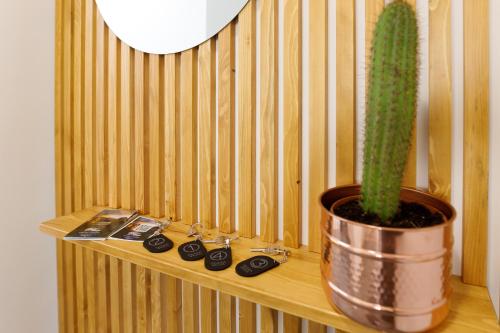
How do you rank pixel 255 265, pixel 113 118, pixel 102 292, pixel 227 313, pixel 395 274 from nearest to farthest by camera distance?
pixel 395 274, pixel 255 265, pixel 227 313, pixel 113 118, pixel 102 292

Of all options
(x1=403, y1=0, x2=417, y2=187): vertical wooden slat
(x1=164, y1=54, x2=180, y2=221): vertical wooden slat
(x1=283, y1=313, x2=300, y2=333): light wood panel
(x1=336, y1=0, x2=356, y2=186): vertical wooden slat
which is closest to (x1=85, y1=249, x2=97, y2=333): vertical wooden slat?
(x1=164, y1=54, x2=180, y2=221): vertical wooden slat

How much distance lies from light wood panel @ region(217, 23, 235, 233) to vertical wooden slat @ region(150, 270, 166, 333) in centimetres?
35

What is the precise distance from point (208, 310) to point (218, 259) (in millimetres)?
305

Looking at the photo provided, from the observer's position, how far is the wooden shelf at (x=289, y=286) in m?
0.61

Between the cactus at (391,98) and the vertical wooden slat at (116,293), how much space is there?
1.05m

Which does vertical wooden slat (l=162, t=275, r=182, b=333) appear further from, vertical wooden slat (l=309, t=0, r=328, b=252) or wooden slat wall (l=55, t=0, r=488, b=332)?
vertical wooden slat (l=309, t=0, r=328, b=252)

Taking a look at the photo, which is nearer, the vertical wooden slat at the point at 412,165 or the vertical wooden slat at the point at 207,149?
the vertical wooden slat at the point at 412,165

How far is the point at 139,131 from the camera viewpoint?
1.17 m

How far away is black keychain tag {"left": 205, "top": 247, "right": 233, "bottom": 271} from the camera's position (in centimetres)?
81

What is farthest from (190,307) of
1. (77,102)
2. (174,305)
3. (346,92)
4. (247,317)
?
(77,102)

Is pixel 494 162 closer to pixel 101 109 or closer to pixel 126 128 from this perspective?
pixel 126 128

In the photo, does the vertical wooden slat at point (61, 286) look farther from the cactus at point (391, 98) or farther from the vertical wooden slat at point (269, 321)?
the cactus at point (391, 98)

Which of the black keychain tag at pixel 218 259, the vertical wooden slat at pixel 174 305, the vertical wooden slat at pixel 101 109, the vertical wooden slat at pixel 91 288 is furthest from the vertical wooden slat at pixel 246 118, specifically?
the vertical wooden slat at pixel 91 288

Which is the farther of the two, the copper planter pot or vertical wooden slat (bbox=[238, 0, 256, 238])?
vertical wooden slat (bbox=[238, 0, 256, 238])
